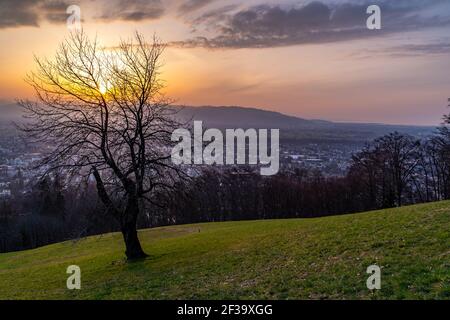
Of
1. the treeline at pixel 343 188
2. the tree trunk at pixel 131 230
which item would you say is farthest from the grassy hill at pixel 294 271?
the treeline at pixel 343 188

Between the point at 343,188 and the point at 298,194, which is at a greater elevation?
the point at 343,188

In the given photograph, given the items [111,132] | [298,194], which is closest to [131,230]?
[111,132]

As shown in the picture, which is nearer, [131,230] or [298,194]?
[131,230]

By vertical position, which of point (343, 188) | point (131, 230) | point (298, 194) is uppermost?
point (131, 230)

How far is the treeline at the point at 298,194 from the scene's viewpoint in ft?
212

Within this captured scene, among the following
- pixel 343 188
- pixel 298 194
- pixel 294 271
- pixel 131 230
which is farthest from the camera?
pixel 298 194

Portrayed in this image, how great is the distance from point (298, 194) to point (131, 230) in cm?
6290

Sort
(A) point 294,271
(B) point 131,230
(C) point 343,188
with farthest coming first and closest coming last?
(C) point 343,188, (B) point 131,230, (A) point 294,271

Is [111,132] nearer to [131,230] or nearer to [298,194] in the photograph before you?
[131,230]

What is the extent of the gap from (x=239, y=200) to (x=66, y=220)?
1336 inches

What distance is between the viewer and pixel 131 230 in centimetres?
2447

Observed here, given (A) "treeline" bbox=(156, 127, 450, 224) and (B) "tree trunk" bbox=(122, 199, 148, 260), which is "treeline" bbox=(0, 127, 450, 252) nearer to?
(A) "treeline" bbox=(156, 127, 450, 224)

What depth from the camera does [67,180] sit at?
75.0 feet

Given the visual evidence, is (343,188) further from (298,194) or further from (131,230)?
(131,230)
